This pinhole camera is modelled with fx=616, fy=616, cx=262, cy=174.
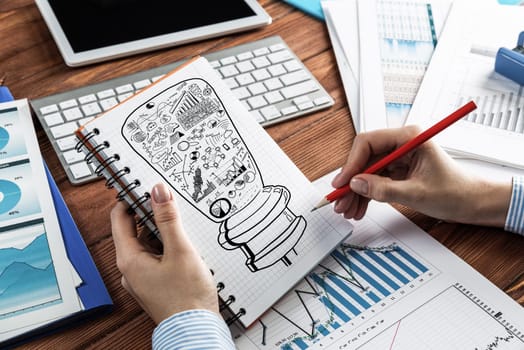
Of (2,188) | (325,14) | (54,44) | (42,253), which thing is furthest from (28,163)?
(325,14)

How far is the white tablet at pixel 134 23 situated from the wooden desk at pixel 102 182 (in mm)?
17

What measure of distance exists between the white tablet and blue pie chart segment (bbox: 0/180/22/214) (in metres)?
0.27

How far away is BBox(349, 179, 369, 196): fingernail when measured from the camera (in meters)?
0.77

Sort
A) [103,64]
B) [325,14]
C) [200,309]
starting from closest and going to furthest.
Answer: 1. [200,309]
2. [103,64]
3. [325,14]

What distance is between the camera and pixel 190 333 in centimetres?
63

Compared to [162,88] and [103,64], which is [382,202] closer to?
[162,88]

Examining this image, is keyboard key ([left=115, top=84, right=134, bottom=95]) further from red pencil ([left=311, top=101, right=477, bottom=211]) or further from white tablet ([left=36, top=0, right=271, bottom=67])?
Result: red pencil ([left=311, top=101, right=477, bottom=211])

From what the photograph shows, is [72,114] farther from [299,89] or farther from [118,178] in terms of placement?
[299,89]

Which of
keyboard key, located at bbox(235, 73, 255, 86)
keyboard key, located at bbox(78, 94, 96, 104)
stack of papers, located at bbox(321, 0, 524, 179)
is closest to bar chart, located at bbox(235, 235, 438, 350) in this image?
stack of papers, located at bbox(321, 0, 524, 179)

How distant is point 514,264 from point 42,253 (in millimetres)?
583

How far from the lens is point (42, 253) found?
725 mm

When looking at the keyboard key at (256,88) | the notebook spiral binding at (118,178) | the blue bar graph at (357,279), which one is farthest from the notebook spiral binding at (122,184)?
the keyboard key at (256,88)

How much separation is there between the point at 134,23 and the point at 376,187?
546mm

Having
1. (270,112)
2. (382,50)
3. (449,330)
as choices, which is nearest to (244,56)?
(270,112)
